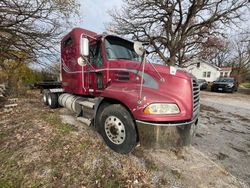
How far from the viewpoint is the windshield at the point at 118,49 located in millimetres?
4602

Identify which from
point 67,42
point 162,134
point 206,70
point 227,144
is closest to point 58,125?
point 67,42

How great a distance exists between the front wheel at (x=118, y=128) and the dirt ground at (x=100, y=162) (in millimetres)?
194

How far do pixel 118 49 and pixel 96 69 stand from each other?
30.2 inches

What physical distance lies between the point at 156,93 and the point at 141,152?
129cm

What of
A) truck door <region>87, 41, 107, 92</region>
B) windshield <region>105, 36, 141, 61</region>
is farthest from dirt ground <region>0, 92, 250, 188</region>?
windshield <region>105, 36, 141, 61</region>

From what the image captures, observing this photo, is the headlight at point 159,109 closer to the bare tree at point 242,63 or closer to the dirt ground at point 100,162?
the dirt ground at point 100,162

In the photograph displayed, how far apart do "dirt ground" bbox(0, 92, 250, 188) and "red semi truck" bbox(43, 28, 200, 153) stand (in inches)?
14.3

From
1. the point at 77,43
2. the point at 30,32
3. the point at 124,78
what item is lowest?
the point at 124,78

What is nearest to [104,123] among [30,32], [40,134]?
[40,134]

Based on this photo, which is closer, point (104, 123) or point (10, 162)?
point (10, 162)

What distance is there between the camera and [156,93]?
3.37 metres

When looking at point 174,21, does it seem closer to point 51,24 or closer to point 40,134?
point 51,24

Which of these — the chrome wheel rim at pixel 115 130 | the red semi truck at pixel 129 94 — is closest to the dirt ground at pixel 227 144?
the red semi truck at pixel 129 94

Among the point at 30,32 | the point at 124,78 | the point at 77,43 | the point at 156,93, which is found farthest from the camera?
the point at 30,32
